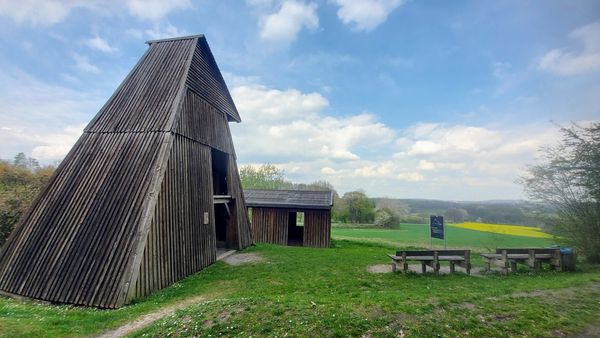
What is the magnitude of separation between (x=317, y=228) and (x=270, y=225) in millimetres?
3028

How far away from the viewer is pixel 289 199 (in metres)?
17.8

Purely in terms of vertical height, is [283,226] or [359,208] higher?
[359,208]

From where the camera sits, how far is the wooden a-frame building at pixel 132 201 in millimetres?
6641

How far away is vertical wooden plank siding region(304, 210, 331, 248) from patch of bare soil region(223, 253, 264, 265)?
15.9 feet

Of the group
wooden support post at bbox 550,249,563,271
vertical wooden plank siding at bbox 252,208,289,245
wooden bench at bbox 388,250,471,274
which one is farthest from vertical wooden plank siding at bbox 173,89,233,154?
wooden support post at bbox 550,249,563,271

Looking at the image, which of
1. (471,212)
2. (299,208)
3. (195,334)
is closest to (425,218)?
(471,212)

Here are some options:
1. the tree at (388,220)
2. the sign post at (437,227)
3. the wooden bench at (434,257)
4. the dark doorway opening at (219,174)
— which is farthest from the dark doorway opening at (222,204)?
the tree at (388,220)

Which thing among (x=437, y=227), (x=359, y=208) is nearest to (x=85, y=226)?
(x=437, y=227)

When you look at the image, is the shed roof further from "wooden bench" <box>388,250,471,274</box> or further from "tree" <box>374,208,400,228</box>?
"tree" <box>374,208,400,228</box>

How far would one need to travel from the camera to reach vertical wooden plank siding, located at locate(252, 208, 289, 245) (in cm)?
1703

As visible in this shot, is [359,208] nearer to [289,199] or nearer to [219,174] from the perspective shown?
[289,199]

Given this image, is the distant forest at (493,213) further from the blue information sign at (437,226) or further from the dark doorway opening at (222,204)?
the dark doorway opening at (222,204)

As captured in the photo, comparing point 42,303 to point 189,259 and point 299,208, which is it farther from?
point 299,208

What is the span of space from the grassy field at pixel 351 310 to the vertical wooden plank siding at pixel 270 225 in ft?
28.6
